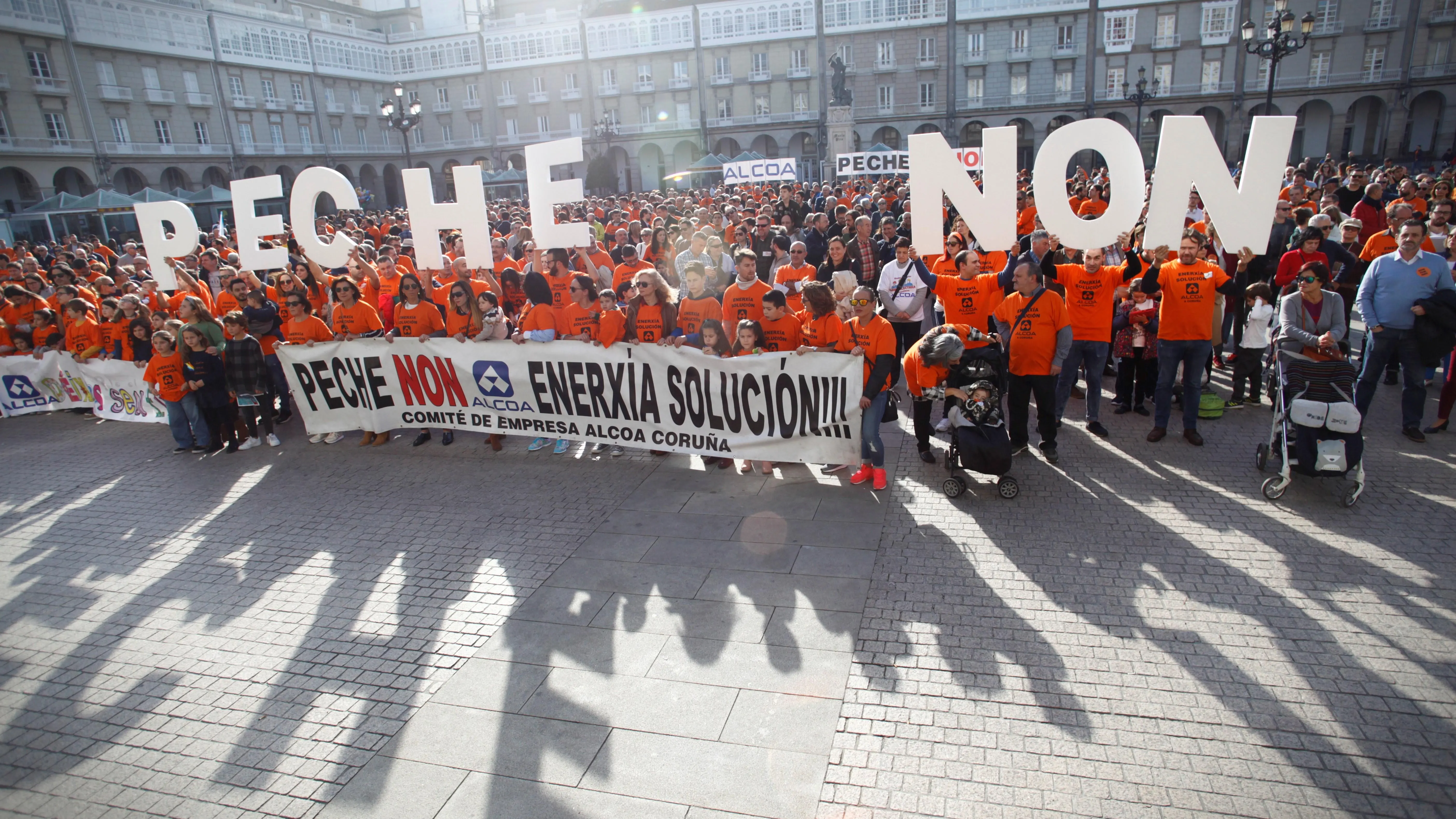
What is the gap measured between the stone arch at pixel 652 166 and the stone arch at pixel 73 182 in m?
32.6

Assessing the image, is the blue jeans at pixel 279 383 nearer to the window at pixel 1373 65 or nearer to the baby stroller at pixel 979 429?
the baby stroller at pixel 979 429

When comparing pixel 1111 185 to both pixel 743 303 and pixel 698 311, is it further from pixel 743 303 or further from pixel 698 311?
pixel 698 311

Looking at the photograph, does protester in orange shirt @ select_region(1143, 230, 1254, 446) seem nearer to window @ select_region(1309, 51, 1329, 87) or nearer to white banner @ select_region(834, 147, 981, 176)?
white banner @ select_region(834, 147, 981, 176)

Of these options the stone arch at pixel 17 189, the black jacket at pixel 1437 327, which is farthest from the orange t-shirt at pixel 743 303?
the stone arch at pixel 17 189

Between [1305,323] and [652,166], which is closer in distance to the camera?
[1305,323]

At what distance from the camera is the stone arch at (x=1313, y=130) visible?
44500mm

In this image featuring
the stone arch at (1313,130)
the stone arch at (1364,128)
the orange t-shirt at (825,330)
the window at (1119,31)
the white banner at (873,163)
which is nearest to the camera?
the orange t-shirt at (825,330)

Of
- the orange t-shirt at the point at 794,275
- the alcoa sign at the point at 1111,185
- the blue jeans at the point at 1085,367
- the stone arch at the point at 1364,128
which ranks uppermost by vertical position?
the stone arch at the point at 1364,128

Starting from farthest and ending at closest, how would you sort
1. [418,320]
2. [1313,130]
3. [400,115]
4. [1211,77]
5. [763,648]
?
[1313,130]
[1211,77]
[400,115]
[418,320]
[763,648]

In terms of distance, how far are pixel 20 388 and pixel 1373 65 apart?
58681 millimetres

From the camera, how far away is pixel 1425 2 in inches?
1580

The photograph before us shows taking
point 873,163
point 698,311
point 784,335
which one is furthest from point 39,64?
point 784,335

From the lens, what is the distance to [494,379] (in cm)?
749

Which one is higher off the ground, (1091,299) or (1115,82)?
(1115,82)
